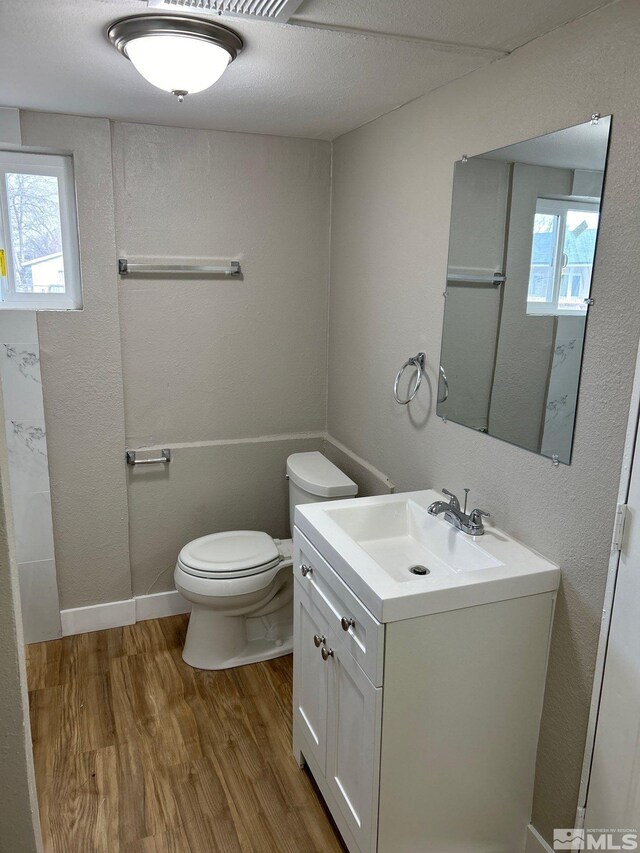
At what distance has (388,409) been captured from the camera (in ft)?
8.11

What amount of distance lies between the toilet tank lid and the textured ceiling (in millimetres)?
1376

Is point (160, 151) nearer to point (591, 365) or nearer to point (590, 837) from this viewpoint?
point (591, 365)

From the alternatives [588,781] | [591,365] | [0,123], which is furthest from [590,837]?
[0,123]

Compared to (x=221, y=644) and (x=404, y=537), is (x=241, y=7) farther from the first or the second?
(x=221, y=644)

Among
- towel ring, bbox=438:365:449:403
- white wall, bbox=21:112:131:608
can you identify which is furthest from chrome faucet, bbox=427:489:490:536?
white wall, bbox=21:112:131:608

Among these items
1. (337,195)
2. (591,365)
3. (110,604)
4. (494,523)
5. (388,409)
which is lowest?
(110,604)

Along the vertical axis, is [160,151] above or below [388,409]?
above

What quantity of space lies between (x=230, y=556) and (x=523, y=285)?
5.15 feet

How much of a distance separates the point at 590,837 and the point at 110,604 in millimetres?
2123

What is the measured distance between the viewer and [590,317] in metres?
1.48

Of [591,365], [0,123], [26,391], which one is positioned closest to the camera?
[591,365]

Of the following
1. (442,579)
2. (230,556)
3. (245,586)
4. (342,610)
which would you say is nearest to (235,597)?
(245,586)

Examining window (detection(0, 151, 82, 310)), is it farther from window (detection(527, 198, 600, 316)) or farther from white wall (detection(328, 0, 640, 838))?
window (detection(527, 198, 600, 316))

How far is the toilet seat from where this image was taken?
2.54m
